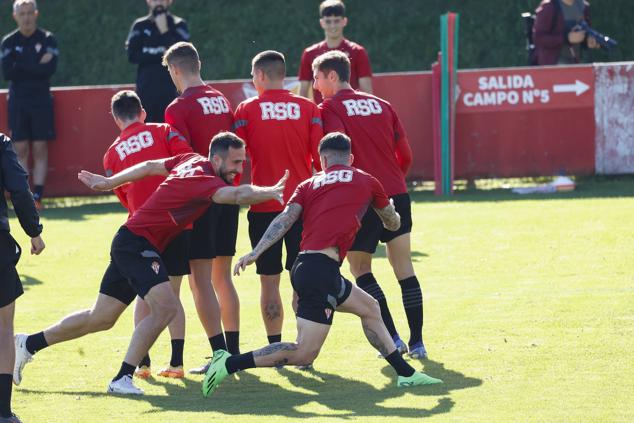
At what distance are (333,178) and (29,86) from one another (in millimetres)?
10037

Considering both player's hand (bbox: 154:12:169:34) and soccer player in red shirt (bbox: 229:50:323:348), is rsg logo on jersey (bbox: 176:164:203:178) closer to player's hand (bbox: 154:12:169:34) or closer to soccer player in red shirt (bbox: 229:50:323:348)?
soccer player in red shirt (bbox: 229:50:323:348)

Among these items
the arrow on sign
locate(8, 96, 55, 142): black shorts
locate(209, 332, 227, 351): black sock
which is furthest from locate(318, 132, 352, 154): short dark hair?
the arrow on sign

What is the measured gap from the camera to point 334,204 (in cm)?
800

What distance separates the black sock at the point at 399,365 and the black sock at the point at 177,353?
1.59m

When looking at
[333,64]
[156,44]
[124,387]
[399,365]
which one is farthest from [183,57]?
[156,44]

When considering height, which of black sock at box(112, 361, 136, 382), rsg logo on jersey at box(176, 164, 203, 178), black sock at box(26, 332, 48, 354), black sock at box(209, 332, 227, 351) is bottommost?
black sock at box(209, 332, 227, 351)

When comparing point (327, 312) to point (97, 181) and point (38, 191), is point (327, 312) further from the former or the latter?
point (38, 191)

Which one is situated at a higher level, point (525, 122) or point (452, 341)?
point (525, 122)

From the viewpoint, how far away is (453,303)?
1080 centimetres

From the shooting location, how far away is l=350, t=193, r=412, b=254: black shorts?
9.16 metres

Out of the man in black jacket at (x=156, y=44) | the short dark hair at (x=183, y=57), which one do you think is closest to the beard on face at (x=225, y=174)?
the short dark hair at (x=183, y=57)

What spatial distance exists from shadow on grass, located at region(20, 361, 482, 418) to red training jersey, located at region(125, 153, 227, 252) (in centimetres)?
102

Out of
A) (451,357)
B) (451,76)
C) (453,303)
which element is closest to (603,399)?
(451,357)

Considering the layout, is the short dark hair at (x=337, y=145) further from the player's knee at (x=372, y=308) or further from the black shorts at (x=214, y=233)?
the black shorts at (x=214, y=233)
